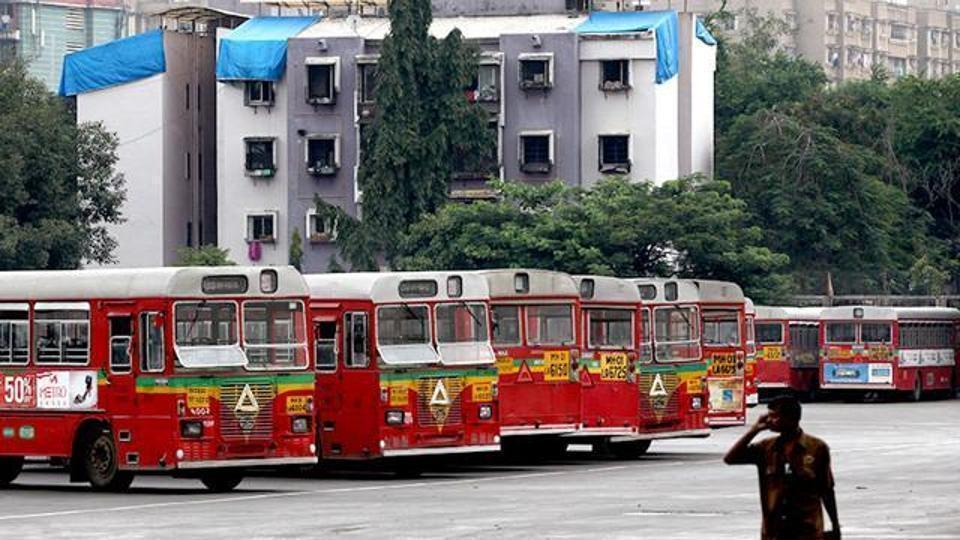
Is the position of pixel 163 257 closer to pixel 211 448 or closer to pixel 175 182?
pixel 175 182

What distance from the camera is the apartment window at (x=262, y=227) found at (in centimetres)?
8752

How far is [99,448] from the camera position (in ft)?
93.0

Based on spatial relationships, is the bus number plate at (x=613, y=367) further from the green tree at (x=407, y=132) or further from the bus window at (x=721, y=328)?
the green tree at (x=407, y=132)

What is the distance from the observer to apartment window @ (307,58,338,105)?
85938 mm

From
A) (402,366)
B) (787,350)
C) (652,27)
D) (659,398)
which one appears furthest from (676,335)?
(652,27)

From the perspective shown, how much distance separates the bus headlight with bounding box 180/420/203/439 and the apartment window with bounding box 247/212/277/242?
5994 centimetres

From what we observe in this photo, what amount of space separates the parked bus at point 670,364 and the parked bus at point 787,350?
995 inches

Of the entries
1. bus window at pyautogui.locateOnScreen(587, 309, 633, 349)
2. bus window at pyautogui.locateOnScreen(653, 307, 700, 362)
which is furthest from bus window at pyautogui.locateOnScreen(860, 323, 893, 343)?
bus window at pyautogui.locateOnScreen(587, 309, 633, 349)

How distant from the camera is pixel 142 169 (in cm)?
8675

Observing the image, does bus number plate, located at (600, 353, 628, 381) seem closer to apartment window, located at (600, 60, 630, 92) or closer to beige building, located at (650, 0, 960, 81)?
apartment window, located at (600, 60, 630, 92)

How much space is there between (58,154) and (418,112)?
1623 cm

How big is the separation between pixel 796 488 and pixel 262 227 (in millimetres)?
74417

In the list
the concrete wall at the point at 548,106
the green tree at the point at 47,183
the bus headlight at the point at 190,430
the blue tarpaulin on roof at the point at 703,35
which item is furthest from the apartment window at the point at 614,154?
the bus headlight at the point at 190,430

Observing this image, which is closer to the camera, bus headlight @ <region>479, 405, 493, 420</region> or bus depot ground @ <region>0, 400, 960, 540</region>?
bus depot ground @ <region>0, 400, 960, 540</region>
